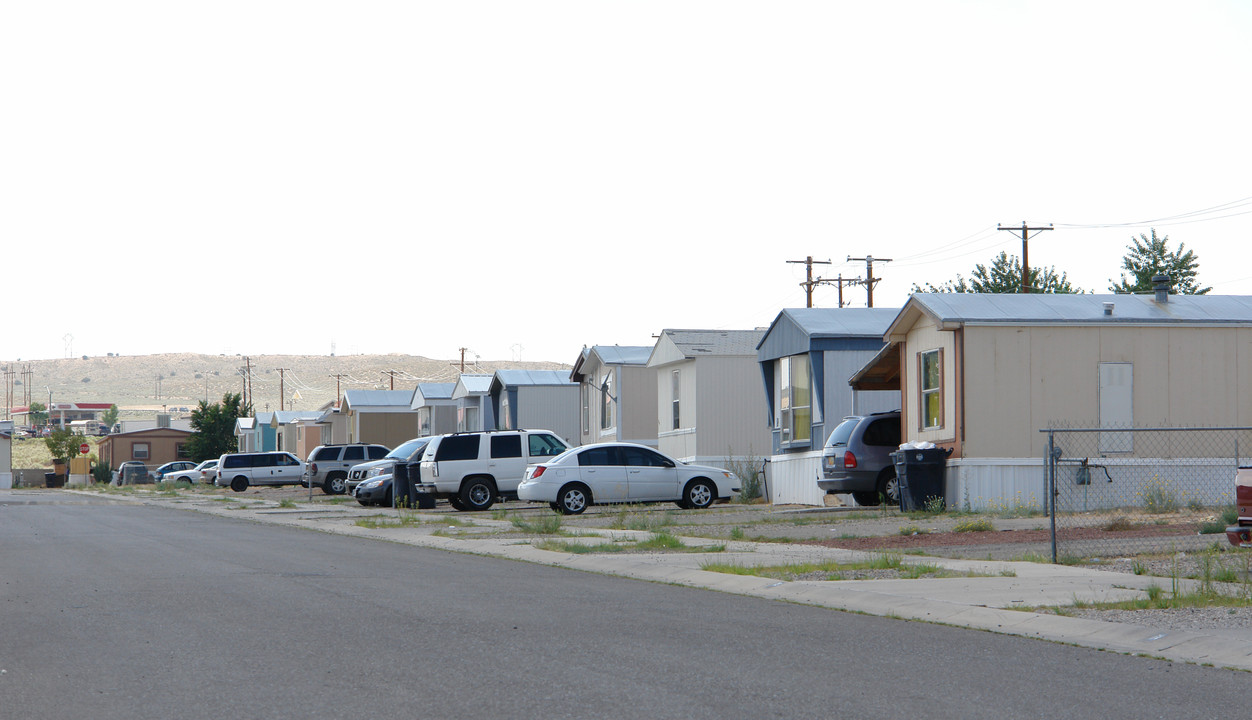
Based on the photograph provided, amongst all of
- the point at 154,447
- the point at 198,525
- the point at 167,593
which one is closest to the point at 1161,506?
the point at 167,593

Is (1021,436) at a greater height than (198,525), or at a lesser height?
greater

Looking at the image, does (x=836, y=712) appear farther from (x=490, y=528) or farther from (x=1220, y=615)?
(x=490, y=528)

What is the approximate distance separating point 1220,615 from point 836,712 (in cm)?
483

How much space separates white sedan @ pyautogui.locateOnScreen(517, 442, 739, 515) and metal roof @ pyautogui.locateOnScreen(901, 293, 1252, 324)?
20.3 ft

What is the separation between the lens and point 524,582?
13.2 m

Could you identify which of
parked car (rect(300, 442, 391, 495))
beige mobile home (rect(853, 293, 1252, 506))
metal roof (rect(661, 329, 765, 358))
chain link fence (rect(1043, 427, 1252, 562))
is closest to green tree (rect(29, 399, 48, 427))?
parked car (rect(300, 442, 391, 495))

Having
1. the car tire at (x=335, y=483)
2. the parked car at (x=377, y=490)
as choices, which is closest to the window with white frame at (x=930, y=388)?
the parked car at (x=377, y=490)

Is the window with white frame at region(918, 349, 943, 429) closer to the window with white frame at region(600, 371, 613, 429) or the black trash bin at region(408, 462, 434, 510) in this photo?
the black trash bin at region(408, 462, 434, 510)

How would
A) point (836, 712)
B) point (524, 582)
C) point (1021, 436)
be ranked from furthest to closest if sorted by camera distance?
1. point (1021, 436)
2. point (524, 582)
3. point (836, 712)

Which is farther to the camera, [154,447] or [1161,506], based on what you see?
[154,447]

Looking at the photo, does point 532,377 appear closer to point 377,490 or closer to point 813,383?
point 377,490

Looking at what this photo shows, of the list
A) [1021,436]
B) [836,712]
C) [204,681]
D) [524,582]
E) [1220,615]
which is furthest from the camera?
[1021,436]

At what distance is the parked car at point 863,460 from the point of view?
78.6 ft

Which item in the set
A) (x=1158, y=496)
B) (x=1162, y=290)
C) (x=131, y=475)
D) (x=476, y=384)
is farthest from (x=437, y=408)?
(x=1158, y=496)
